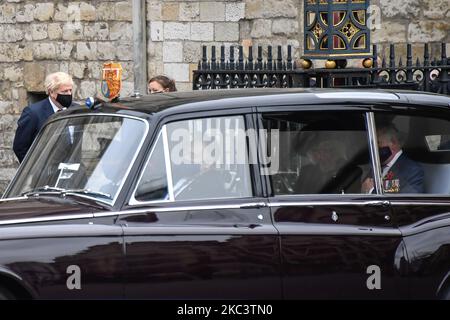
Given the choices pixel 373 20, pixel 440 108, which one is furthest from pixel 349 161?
pixel 373 20

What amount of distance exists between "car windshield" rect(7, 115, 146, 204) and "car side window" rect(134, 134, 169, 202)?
9 cm

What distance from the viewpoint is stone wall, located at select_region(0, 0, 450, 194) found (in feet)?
51.1

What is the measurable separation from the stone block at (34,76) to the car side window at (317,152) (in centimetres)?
1187

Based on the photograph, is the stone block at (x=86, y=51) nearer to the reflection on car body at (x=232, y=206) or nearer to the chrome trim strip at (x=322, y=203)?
the reflection on car body at (x=232, y=206)

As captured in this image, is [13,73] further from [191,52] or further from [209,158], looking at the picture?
[209,158]

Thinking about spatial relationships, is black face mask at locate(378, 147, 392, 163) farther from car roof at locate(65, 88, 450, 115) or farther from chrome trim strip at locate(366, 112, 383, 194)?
car roof at locate(65, 88, 450, 115)

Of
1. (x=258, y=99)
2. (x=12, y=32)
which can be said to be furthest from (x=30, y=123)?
(x=12, y=32)

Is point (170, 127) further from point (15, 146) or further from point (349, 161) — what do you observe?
point (15, 146)

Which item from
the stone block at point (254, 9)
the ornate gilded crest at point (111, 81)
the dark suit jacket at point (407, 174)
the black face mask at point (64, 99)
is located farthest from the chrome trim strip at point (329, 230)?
the stone block at point (254, 9)

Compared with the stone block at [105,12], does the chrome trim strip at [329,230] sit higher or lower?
lower

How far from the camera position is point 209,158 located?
6.14m

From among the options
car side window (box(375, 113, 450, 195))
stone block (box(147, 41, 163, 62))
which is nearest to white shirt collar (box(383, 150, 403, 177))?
car side window (box(375, 113, 450, 195))

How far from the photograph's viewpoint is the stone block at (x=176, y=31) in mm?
16469

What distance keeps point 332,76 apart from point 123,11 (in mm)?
6931
